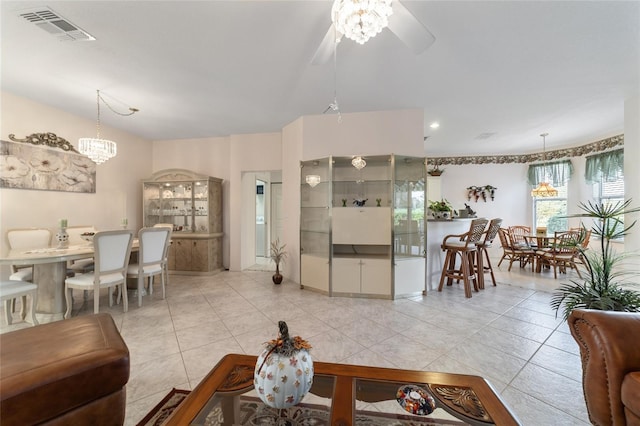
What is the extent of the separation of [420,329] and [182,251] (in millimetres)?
4436

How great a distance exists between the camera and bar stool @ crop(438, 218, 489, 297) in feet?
11.9

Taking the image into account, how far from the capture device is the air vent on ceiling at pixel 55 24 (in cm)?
195

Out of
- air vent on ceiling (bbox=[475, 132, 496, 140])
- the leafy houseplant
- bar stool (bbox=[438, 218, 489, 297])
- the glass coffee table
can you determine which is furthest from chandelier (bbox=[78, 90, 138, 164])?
air vent on ceiling (bbox=[475, 132, 496, 140])

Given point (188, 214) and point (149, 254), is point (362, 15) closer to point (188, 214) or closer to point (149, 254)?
point (149, 254)

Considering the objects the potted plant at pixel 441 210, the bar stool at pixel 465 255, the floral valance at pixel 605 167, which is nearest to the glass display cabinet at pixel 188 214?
the potted plant at pixel 441 210

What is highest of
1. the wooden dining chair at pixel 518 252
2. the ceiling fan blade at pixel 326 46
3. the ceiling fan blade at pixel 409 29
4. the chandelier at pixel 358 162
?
the ceiling fan blade at pixel 326 46

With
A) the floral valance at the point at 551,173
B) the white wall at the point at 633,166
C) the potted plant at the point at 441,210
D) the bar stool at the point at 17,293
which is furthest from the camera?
the floral valance at the point at 551,173

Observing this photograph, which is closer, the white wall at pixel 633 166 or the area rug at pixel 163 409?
the area rug at pixel 163 409

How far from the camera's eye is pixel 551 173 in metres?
6.01

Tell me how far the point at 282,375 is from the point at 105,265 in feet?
9.64

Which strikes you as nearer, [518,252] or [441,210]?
[441,210]

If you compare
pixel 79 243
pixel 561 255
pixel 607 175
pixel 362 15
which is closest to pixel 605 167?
pixel 607 175

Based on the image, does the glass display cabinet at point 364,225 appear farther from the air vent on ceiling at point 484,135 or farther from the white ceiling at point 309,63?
the air vent on ceiling at point 484,135

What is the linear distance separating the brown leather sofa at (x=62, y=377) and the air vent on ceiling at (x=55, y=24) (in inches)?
93.5
